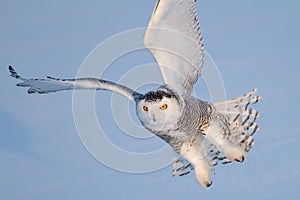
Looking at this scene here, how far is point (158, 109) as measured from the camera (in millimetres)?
13547

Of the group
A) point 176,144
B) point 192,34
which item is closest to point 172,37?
point 192,34

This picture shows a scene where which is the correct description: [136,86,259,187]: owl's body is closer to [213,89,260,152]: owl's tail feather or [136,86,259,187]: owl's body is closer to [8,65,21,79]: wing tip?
[213,89,260,152]: owl's tail feather

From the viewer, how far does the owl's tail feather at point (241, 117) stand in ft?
49.2

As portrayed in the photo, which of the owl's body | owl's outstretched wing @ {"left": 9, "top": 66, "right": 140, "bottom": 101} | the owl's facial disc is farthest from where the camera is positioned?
owl's outstretched wing @ {"left": 9, "top": 66, "right": 140, "bottom": 101}

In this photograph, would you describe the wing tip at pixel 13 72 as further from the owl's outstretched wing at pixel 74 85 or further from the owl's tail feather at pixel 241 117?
the owl's tail feather at pixel 241 117

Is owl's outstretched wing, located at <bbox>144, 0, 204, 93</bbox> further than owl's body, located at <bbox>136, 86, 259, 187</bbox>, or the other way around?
owl's outstretched wing, located at <bbox>144, 0, 204, 93</bbox>

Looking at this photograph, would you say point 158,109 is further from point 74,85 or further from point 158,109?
point 74,85

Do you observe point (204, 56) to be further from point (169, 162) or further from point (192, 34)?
point (169, 162)

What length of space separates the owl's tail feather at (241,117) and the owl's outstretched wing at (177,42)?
0.65 metres

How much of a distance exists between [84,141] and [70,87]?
827mm

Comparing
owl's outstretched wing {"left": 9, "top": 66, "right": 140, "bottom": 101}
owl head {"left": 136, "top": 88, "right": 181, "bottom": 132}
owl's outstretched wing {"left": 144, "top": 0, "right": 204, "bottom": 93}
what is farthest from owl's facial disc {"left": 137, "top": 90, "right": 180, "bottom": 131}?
owl's outstretched wing {"left": 144, "top": 0, "right": 204, "bottom": 93}

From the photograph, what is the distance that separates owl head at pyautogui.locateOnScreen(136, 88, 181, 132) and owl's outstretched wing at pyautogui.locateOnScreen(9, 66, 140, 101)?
0.44 meters

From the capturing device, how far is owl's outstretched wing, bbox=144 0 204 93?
47.2 feet

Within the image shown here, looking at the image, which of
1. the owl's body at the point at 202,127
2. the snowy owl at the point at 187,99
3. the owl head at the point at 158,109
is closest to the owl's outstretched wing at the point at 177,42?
the snowy owl at the point at 187,99
